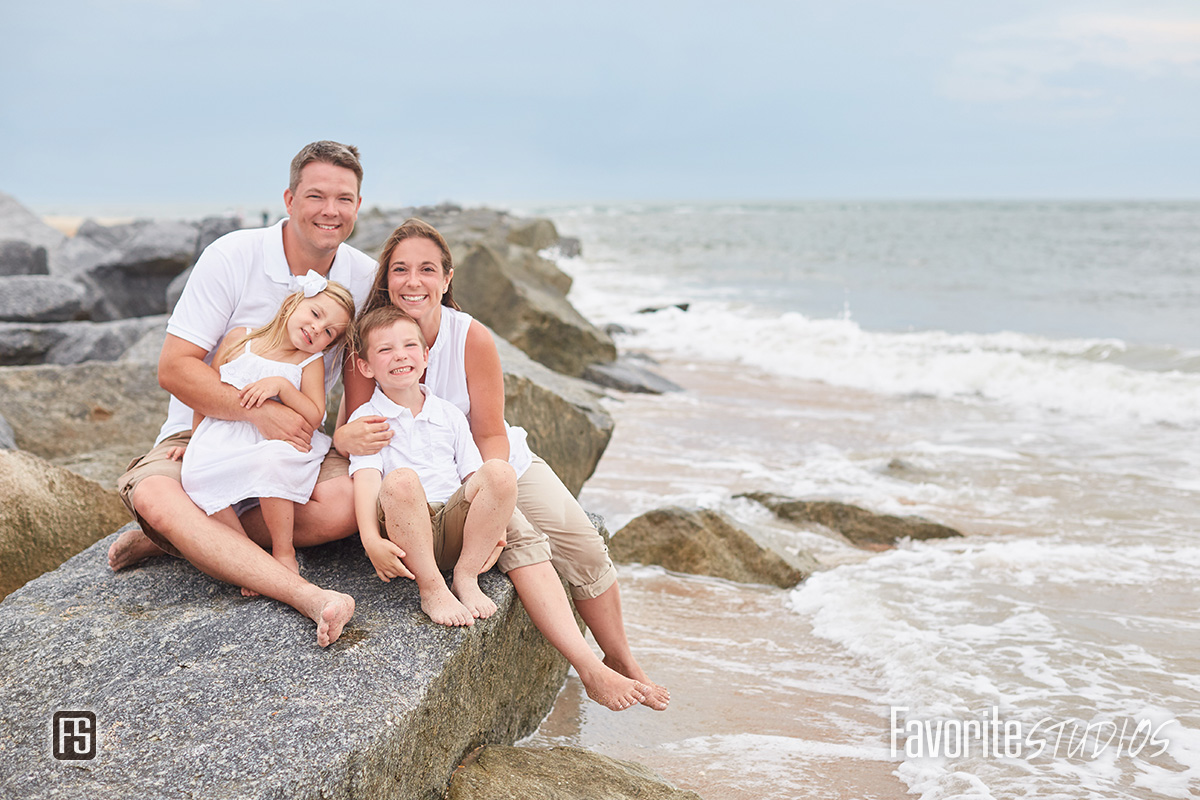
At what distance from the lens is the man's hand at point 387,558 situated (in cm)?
311

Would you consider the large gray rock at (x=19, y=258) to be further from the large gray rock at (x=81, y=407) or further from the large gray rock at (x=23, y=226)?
the large gray rock at (x=81, y=407)

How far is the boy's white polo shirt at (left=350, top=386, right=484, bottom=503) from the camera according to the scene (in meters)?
3.36

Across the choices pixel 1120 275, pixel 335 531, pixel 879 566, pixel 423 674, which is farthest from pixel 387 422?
pixel 1120 275

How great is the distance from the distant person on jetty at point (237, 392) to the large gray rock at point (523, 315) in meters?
6.02

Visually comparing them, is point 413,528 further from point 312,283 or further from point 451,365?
point 312,283

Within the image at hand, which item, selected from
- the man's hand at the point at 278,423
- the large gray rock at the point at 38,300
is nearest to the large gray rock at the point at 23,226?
the large gray rock at the point at 38,300

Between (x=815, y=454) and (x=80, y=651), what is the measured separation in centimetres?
660

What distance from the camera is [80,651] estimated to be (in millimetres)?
2818

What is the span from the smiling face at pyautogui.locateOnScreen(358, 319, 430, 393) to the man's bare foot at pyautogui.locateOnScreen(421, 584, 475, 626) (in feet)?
2.70

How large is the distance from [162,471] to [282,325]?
67 centimetres

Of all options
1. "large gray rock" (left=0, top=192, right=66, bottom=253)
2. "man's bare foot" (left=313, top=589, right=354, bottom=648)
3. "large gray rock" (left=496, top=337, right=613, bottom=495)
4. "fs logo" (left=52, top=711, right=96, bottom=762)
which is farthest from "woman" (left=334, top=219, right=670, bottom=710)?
"large gray rock" (left=0, top=192, right=66, bottom=253)

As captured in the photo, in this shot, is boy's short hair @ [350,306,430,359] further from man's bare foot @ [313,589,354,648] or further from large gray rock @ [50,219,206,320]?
large gray rock @ [50,219,206,320]

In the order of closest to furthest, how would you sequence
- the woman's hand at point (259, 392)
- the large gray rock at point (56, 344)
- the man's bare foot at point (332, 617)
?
the man's bare foot at point (332, 617)
the woman's hand at point (259, 392)
the large gray rock at point (56, 344)

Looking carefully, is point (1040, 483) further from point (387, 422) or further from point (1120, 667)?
point (387, 422)
